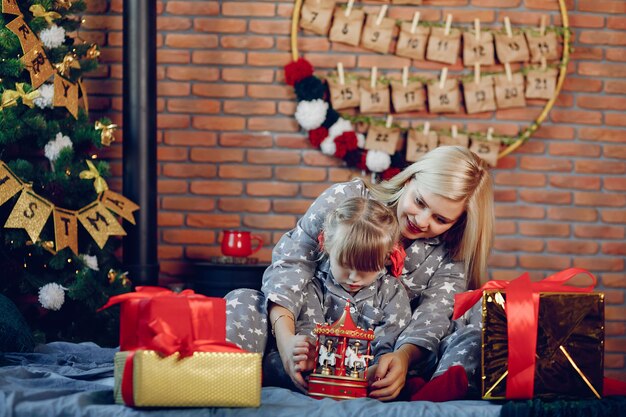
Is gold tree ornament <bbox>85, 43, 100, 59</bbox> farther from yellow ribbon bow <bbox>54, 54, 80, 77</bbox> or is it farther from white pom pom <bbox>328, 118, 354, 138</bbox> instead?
white pom pom <bbox>328, 118, 354, 138</bbox>

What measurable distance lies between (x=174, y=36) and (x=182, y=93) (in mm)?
263

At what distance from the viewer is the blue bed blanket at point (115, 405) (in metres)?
1.46

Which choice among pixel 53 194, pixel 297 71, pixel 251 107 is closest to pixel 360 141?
pixel 297 71

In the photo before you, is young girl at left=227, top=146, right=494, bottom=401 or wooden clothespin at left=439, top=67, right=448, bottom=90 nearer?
young girl at left=227, top=146, right=494, bottom=401

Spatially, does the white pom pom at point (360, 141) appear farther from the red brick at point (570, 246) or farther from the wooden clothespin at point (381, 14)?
the red brick at point (570, 246)

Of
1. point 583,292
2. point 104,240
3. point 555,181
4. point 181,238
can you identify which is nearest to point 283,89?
point 181,238

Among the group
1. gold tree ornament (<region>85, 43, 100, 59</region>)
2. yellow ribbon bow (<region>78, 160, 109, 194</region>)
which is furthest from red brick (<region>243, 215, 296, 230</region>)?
gold tree ornament (<region>85, 43, 100, 59</region>)

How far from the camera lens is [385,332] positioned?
201cm

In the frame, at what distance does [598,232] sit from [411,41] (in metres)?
1.24

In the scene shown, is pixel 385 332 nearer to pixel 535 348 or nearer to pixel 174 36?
pixel 535 348

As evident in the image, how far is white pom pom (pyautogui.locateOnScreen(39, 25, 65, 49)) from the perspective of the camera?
9.29 ft

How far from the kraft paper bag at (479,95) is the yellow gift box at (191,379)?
219 cm

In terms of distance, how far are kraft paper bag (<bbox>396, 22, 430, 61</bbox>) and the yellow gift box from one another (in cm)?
220

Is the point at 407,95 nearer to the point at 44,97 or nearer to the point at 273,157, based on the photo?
the point at 273,157
